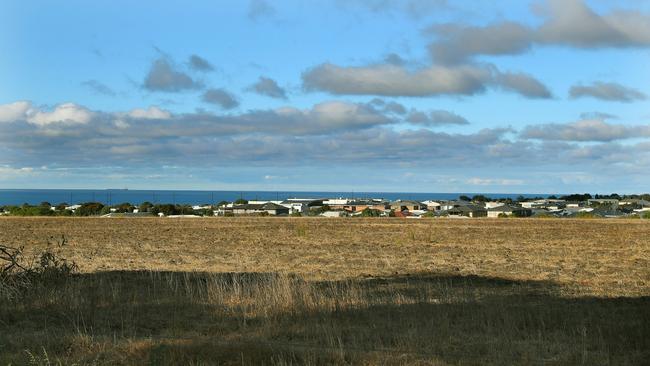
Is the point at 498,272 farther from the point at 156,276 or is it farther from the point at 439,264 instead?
the point at 156,276

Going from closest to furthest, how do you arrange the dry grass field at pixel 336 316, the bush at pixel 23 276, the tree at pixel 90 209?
the dry grass field at pixel 336 316 → the bush at pixel 23 276 → the tree at pixel 90 209

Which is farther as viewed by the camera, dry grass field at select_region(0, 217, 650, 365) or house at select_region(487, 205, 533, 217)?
house at select_region(487, 205, 533, 217)

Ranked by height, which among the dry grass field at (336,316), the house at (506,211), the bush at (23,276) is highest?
the house at (506,211)

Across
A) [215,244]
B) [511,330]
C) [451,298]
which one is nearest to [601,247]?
[215,244]

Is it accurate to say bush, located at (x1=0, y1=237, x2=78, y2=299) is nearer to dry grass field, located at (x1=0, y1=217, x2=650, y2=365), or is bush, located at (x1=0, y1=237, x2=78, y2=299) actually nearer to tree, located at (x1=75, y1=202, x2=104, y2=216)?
dry grass field, located at (x1=0, y1=217, x2=650, y2=365)

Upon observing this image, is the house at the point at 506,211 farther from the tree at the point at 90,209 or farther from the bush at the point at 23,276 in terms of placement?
the bush at the point at 23,276

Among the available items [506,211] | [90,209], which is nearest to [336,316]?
[90,209]

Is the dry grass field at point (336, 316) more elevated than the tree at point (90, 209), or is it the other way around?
the tree at point (90, 209)

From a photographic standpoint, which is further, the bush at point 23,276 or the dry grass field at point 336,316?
the bush at point 23,276

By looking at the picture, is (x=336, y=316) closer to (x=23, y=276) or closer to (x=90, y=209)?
(x=23, y=276)

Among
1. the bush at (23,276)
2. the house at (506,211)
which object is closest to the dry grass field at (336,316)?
the bush at (23,276)

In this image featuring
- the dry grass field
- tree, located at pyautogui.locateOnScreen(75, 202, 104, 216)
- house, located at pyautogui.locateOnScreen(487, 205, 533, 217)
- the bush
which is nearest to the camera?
the dry grass field

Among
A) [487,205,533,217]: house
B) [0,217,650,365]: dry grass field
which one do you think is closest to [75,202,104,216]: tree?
[487,205,533,217]: house

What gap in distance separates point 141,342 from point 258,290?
530cm
